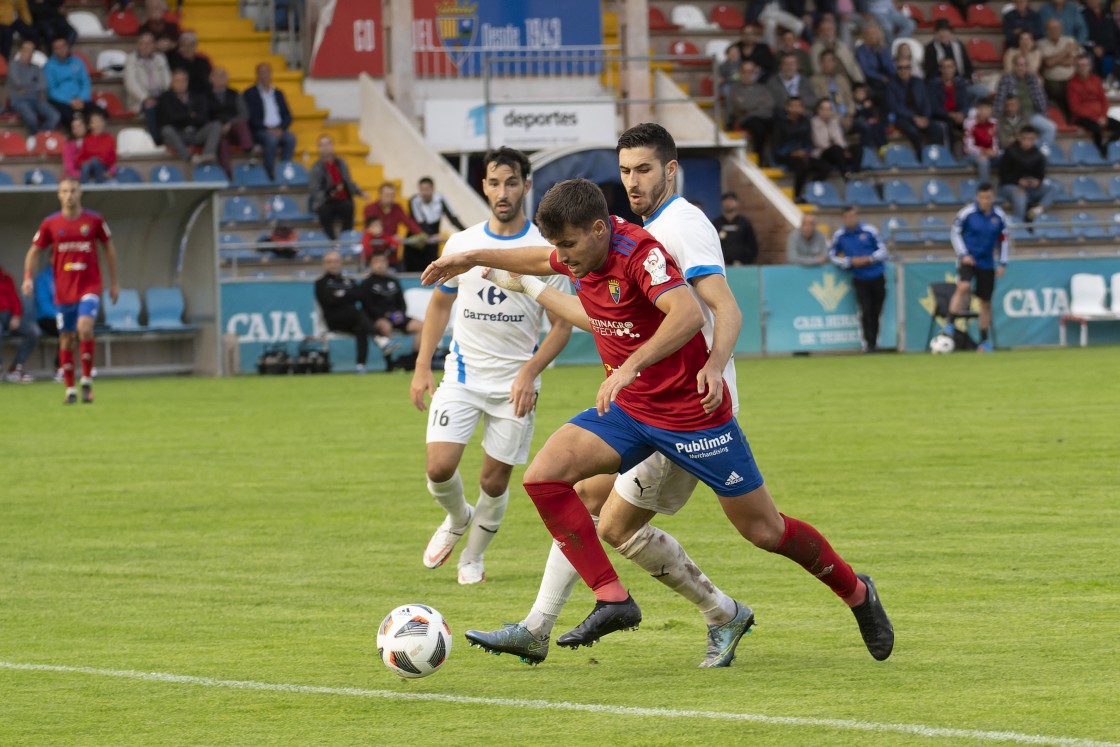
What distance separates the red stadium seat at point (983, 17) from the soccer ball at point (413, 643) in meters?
31.4

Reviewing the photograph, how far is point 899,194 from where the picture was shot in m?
32.0

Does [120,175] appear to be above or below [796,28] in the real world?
below

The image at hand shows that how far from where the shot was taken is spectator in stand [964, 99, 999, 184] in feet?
106

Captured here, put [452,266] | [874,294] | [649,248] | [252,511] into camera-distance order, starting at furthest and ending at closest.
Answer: [874,294] < [252,511] < [452,266] < [649,248]

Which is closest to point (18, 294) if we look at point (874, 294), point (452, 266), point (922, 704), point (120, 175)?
point (120, 175)

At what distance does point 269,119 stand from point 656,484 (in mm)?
22956

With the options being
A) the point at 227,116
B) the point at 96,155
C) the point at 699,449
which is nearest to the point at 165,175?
the point at 96,155

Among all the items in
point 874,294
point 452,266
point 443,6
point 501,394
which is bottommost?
point 874,294

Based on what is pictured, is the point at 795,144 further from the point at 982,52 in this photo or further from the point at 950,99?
the point at 982,52

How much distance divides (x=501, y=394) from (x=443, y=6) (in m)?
22.9

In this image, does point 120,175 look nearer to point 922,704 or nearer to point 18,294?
point 18,294

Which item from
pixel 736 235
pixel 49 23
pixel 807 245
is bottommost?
pixel 807 245

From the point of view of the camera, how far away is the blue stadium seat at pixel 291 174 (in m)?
28.3

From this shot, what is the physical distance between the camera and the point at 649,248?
621cm
